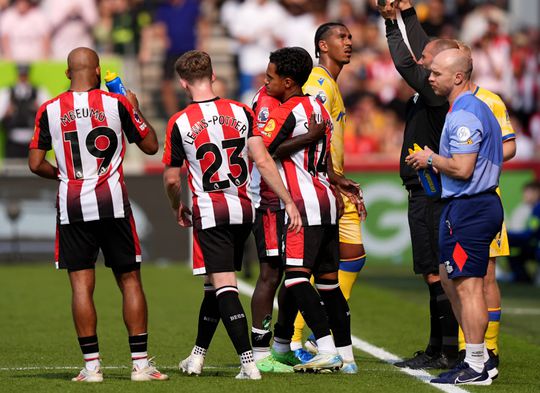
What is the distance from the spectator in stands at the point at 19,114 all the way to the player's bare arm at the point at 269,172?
478 inches

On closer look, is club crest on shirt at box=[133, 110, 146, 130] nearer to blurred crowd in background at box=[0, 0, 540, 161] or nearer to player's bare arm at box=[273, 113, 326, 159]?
player's bare arm at box=[273, 113, 326, 159]

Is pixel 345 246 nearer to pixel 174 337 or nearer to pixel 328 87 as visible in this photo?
pixel 328 87

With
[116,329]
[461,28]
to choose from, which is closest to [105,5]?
[461,28]

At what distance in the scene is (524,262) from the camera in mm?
16938

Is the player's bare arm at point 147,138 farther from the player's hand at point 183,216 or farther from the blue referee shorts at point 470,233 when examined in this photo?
the blue referee shorts at point 470,233

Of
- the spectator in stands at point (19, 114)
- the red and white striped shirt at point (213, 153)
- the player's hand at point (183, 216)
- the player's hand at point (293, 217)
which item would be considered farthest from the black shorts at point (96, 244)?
the spectator in stands at point (19, 114)

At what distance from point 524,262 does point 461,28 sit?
7.34 metres

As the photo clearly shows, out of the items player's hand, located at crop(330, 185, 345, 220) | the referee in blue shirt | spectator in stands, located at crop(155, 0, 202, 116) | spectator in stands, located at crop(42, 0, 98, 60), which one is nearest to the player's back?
the referee in blue shirt

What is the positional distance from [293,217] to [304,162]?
1.46 feet

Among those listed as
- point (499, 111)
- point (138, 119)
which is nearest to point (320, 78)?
point (499, 111)

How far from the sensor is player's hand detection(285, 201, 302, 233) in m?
7.53

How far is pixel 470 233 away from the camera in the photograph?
7.38 metres

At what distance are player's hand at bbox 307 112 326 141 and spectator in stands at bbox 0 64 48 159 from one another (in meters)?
12.1

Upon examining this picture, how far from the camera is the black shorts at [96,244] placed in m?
7.59
